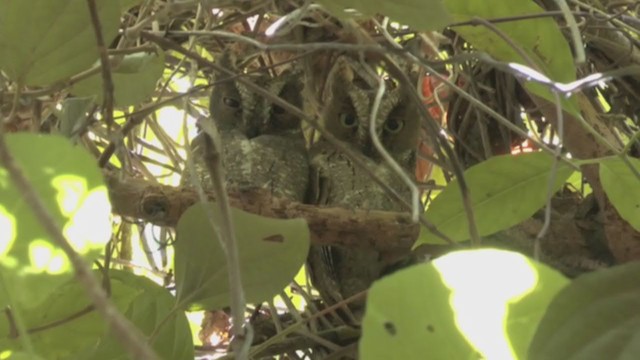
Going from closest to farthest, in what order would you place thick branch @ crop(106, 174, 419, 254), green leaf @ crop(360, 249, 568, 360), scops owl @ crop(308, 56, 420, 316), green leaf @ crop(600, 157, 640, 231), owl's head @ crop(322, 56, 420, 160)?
green leaf @ crop(360, 249, 568, 360)
green leaf @ crop(600, 157, 640, 231)
thick branch @ crop(106, 174, 419, 254)
scops owl @ crop(308, 56, 420, 316)
owl's head @ crop(322, 56, 420, 160)

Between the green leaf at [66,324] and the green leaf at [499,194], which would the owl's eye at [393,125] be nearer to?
the green leaf at [499,194]

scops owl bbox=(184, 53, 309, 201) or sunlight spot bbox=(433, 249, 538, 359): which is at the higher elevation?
sunlight spot bbox=(433, 249, 538, 359)

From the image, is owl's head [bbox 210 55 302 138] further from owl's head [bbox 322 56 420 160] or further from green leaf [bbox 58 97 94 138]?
green leaf [bbox 58 97 94 138]

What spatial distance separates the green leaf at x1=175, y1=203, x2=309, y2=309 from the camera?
0.51 meters

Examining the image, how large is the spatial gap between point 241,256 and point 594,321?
0.68 feet

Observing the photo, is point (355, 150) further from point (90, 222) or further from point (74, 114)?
point (90, 222)

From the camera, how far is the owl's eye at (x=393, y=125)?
4.40 feet

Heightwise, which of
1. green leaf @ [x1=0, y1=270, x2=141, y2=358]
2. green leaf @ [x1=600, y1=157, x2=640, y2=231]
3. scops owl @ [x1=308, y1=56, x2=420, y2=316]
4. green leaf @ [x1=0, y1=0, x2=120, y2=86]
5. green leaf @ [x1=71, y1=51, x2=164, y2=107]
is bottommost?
scops owl @ [x1=308, y1=56, x2=420, y2=316]

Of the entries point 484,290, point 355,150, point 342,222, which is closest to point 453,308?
point 484,290

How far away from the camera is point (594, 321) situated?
402 mm

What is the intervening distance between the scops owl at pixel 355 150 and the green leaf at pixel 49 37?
0.65 meters

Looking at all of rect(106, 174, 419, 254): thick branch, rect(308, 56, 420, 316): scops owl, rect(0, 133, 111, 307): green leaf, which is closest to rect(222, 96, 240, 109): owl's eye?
rect(308, 56, 420, 316): scops owl

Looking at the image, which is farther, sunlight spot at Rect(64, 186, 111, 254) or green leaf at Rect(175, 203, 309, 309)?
green leaf at Rect(175, 203, 309, 309)

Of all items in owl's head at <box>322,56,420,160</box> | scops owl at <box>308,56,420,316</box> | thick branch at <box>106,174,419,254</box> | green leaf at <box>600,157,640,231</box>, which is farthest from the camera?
owl's head at <box>322,56,420,160</box>
